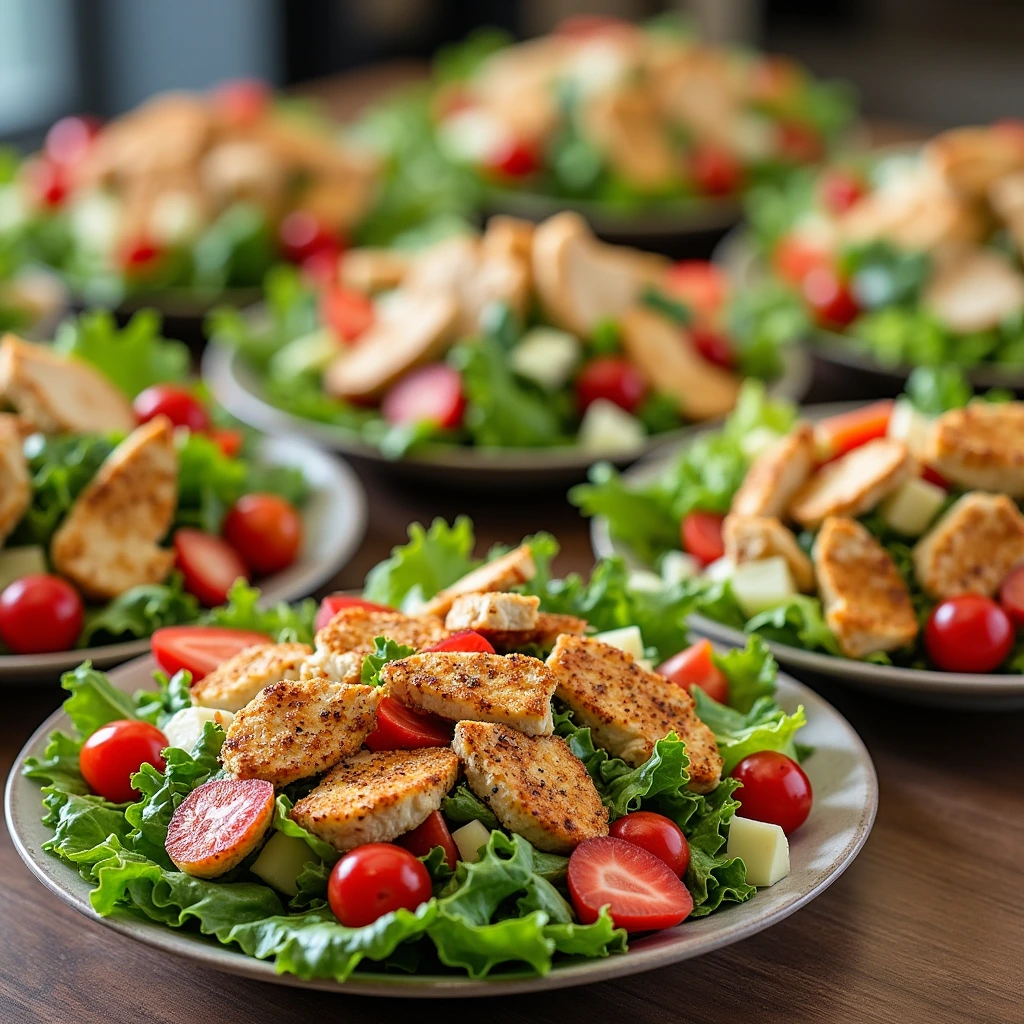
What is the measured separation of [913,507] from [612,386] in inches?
40.6

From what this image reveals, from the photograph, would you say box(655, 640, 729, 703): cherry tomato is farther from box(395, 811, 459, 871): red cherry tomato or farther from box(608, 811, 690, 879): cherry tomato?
box(395, 811, 459, 871): red cherry tomato

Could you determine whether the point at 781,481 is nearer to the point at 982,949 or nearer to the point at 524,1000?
the point at 982,949

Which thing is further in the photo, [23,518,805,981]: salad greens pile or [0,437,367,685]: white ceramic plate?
[0,437,367,685]: white ceramic plate

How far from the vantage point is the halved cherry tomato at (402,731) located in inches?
78.2

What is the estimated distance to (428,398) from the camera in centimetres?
353

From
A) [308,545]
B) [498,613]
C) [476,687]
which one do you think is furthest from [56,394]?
[476,687]

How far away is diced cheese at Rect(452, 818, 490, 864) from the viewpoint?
188 cm

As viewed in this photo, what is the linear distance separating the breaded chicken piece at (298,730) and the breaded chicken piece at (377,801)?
0.14ft

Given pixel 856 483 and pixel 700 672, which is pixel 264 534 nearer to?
pixel 700 672

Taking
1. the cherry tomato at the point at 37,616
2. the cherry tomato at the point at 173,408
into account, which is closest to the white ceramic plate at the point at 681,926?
the cherry tomato at the point at 37,616

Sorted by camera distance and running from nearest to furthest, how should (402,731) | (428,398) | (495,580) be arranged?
(402,731) < (495,580) < (428,398)

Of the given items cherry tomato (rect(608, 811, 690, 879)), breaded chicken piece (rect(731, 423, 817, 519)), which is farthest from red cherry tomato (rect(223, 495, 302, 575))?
cherry tomato (rect(608, 811, 690, 879))

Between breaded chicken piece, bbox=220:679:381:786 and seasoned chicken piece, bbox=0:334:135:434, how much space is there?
45.6 inches

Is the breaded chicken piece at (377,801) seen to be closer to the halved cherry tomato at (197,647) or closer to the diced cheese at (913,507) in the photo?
the halved cherry tomato at (197,647)
